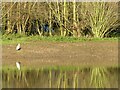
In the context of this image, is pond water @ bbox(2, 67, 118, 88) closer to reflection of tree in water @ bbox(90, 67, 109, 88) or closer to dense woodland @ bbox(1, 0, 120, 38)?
reflection of tree in water @ bbox(90, 67, 109, 88)

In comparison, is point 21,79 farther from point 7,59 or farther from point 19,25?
point 19,25

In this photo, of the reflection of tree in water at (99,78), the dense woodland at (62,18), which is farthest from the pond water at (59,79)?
the dense woodland at (62,18)

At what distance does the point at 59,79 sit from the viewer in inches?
542

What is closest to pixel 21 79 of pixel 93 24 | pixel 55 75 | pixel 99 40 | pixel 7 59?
pixel 55 75

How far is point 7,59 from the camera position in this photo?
21859 millimetres

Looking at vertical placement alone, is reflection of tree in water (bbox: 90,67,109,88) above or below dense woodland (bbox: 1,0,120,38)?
below

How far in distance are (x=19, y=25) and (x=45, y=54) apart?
1408 centimetres

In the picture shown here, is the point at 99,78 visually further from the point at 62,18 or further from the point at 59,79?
the point at 62,18

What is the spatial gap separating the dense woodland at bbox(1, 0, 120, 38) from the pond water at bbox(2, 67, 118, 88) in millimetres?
14537

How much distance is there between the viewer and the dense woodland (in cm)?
3055

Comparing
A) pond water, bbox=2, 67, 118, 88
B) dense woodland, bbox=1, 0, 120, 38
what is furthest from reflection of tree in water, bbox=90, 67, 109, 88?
dense woodland, bbox=1, 0, 120, 38

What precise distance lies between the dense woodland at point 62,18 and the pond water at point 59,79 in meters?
14.5

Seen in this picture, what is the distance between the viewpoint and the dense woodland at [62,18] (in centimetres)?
3055

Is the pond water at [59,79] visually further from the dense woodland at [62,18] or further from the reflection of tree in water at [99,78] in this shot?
the dense woodland at [62,18]
